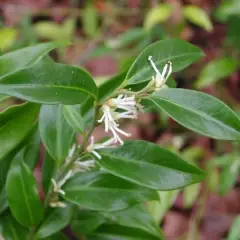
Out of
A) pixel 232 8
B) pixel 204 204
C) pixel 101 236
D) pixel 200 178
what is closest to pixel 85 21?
pixel 232 8

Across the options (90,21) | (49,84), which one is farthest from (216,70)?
(49,84)

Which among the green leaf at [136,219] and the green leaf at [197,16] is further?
the green leaf at [197,16]

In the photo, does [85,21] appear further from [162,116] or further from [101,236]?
[101,236]

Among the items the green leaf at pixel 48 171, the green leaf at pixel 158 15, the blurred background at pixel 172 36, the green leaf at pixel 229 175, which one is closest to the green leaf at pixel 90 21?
the blurred background at pixel 172 36

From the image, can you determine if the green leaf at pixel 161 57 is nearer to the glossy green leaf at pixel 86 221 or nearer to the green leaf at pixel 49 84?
the green leaf at pixel 49 84

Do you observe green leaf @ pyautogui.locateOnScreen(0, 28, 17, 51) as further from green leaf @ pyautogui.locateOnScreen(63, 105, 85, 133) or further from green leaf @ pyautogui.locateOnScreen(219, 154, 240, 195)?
green leaf @ pyautogui.locateOnScreen(63, 105, 85, 133)
